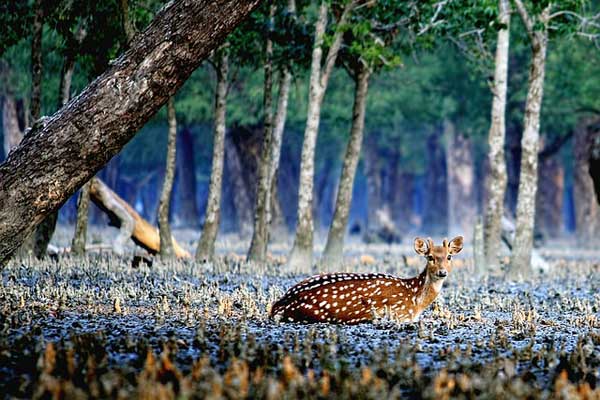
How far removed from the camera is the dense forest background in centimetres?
1898

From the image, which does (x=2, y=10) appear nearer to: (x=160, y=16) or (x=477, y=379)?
(x=160, y=16)

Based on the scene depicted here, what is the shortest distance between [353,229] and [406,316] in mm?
43513

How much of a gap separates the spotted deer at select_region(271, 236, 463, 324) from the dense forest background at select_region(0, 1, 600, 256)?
7027 mm

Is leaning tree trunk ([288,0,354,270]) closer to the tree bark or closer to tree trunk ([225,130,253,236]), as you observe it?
the tree bark

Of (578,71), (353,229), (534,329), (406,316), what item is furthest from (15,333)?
(353,229)

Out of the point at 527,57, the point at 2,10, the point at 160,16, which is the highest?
the point at 527,57

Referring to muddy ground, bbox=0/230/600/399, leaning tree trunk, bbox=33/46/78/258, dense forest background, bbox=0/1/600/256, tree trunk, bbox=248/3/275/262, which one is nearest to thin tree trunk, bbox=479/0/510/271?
dense forest background, bbox=0/1/600/256

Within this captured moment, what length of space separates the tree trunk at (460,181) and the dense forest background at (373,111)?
0.20ft

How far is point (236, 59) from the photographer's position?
2158cm

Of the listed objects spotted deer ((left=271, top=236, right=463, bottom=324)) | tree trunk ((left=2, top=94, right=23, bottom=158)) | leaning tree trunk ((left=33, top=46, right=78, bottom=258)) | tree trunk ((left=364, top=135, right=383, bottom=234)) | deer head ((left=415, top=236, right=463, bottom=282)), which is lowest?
spotted deer ((left=271, top=236, right=463, bottom=324))

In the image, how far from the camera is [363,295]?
10.1m

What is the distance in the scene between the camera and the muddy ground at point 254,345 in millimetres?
6023

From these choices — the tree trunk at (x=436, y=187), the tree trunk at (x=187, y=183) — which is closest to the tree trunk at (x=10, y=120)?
the tree trunk at (x=187, y=183)

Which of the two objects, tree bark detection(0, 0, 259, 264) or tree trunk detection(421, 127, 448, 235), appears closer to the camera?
tree bark detection(0, 0, 259, 264)
